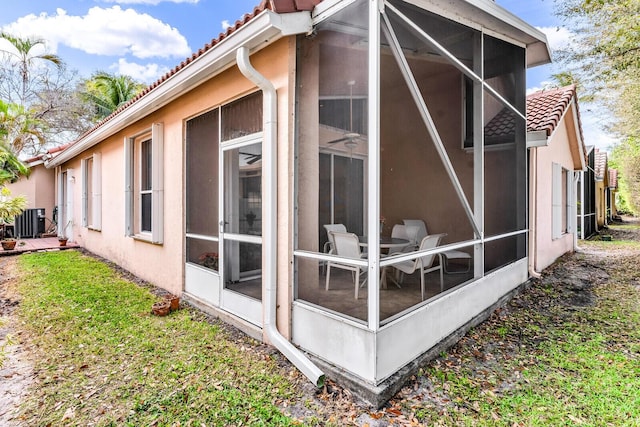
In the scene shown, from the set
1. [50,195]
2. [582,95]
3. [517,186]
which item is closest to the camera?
[517,186]

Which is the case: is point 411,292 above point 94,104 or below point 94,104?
below

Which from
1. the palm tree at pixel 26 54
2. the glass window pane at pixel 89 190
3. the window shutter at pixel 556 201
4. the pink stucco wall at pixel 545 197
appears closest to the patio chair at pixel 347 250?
the pink stucco wall at pixel 545 197

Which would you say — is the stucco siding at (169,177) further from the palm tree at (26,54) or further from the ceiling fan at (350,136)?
the palm tree at (26,54)

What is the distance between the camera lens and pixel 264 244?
377cm

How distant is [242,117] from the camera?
433cm

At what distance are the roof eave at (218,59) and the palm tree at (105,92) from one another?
14061 mm

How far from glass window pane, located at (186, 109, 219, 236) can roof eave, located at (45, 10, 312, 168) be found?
1.72ft

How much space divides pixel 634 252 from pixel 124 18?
32.5 meters

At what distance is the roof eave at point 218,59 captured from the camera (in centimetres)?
323

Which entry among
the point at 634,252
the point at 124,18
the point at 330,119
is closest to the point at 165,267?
the point at 330,119

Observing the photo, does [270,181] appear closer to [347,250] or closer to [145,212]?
[347,250]

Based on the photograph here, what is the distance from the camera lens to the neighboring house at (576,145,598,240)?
13.0m

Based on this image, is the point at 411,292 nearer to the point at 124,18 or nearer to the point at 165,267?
the point at 165,267

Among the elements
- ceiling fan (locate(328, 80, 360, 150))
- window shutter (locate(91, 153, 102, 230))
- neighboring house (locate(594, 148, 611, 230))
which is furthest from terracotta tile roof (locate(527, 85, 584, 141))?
neighboring house (locate(594, 148, 611, 230))
